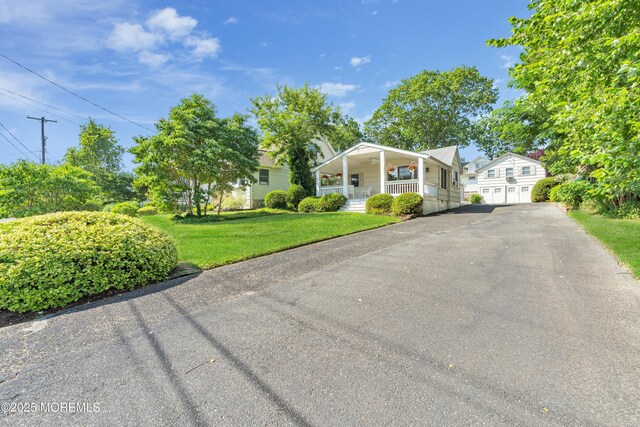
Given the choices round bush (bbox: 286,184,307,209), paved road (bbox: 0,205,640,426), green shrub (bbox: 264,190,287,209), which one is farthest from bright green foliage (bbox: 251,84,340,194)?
paved road (bbox: 0,205,640,426)

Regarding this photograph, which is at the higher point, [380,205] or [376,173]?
[376,173]

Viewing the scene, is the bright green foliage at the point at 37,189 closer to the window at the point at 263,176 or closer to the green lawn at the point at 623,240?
the window at the point at 263,176

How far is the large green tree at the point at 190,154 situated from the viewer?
13.3 metres

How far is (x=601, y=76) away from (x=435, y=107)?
3369 centimetres

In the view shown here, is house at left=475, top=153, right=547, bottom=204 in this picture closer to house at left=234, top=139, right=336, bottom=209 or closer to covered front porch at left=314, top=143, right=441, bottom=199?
covered front porch at left=314, top=143, right=441, bottom=199

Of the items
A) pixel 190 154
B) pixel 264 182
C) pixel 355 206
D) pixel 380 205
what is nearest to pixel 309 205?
pixel 355 206

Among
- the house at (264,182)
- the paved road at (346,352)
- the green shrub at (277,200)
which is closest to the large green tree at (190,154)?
the green shrub at (277,200)

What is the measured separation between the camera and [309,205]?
1762 centimetres

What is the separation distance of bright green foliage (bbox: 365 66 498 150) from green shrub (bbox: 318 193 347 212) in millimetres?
22709

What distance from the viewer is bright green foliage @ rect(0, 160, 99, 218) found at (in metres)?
9.16

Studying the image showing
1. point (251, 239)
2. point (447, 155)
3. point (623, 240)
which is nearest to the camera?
point (623, 240)

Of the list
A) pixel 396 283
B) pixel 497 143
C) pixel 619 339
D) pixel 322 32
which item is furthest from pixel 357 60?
pixel 497 143

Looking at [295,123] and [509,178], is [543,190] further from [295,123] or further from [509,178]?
[295,123]

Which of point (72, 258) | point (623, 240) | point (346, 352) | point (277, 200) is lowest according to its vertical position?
point (346, 352)
